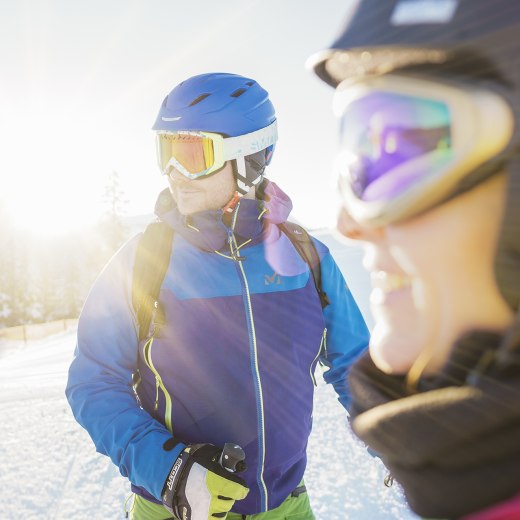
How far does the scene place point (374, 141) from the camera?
2.67ft

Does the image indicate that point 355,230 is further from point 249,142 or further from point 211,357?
point 249,142

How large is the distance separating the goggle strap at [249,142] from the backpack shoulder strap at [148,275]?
24.5 inches

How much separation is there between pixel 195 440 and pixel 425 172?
170cm

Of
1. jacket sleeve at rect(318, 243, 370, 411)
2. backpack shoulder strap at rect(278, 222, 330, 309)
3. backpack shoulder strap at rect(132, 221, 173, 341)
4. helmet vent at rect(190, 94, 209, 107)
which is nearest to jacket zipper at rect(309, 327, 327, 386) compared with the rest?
jacket sleeve at rect(318, 243, 370, 411)

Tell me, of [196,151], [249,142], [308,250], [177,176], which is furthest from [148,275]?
[249,142]

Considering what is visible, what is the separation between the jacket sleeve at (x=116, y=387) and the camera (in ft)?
5.65

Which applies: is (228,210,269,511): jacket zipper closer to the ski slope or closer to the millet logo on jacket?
the millet logo on jacket

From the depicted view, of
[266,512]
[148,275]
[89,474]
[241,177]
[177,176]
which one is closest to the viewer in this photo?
[148,275]

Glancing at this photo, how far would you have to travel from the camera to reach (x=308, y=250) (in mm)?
2348

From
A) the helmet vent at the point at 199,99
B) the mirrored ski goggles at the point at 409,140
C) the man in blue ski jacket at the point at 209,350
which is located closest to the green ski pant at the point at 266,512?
the man in blue ski jacket at the point at 209,350

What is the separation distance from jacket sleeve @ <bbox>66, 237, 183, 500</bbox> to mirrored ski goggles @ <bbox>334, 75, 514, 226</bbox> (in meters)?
1.38

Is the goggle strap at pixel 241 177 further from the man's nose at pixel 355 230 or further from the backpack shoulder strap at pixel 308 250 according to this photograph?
the man's nose at pixel 355 230

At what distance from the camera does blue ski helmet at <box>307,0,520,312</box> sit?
63cm

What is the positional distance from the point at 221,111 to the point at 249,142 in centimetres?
23
